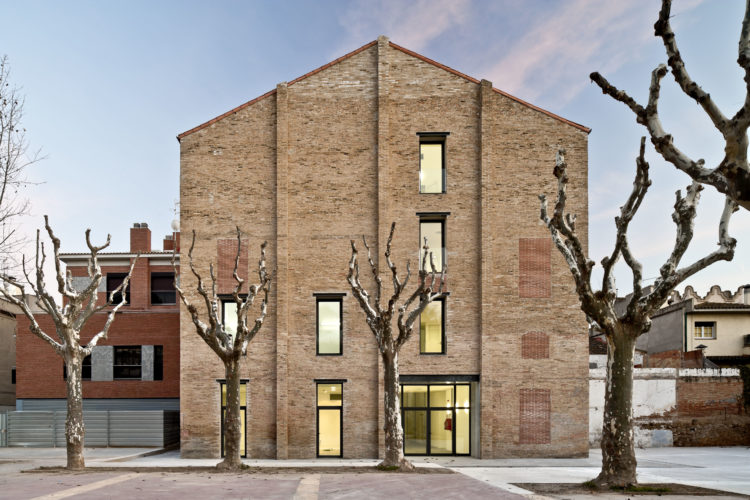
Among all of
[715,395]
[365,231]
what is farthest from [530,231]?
[715,395]

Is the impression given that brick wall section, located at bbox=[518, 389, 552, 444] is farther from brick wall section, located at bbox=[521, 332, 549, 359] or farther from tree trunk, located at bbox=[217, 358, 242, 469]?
tree trunk, located at bbox=[217, 358, 242, 469]

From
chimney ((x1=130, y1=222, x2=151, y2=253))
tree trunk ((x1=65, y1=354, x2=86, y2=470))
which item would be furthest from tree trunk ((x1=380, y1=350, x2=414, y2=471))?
chimney ((x1=130, y1=222, x2=151, y2=253))

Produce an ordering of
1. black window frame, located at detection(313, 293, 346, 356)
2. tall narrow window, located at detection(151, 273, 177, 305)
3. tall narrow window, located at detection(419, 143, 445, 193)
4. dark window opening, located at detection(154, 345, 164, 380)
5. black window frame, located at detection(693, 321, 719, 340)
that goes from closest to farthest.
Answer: black window frame, located at detection(313, 293, 346, 356)
tall narrow window, located at detection(419, 143, 445, 193)
dark window opening, located at detection(154, 345, 164, 380)
tall narrow window, located at detection(151, 273, 177, 305)
black window frame, located at detection(693, 321, 719, 340)

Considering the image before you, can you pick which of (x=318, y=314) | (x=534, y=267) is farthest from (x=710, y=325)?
(x=318, y=314)

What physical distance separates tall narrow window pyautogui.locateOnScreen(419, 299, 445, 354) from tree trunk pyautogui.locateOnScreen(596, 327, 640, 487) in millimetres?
9947

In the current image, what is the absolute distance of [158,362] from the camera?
95.5 feet

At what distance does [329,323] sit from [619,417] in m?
12.5

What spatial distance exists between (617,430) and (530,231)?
11.0 meters

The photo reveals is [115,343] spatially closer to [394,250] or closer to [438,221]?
[394,250]

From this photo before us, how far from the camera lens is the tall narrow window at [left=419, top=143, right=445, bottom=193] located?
2291 centimetres

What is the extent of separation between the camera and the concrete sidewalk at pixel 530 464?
15169 mm

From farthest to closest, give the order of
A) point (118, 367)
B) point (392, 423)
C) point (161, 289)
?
point (161, 289), point (118, 367), point (392, 423)

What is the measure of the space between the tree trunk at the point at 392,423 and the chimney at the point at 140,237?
24.1 m

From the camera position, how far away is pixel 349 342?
73.0ft
